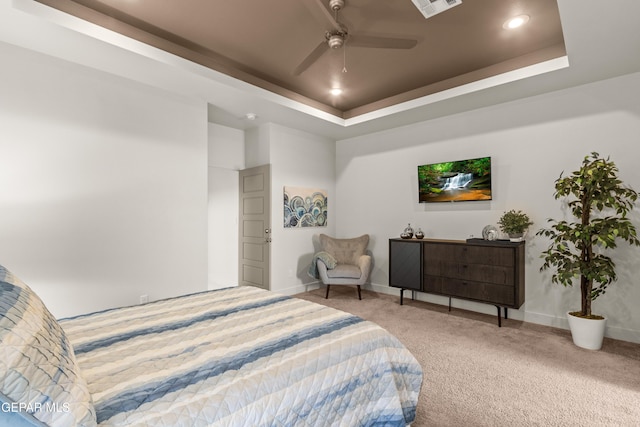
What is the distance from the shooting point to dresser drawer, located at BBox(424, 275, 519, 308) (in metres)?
3.39

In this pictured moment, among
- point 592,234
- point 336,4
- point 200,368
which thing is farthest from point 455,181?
point 200,368

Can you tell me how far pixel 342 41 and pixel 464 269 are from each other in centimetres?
284

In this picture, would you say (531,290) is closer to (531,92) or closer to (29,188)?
(531,92)

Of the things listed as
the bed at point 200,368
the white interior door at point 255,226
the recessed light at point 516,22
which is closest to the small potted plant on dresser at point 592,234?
the recessed light at point 516,22

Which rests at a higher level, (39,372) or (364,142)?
(364,142)

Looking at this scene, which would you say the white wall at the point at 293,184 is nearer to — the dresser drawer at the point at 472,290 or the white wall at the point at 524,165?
the white wall at the point at 524,165

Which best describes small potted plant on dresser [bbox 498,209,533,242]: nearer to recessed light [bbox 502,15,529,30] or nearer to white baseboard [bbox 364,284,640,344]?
white baseboard [bbox 364,284,640,344]

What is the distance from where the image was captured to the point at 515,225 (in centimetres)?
351

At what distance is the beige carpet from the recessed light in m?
2.89

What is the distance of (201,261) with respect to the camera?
12.5 feet

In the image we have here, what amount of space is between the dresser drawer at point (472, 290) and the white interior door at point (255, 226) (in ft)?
7.75

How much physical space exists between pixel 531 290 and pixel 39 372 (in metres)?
4.30

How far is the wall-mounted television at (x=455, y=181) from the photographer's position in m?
3.95

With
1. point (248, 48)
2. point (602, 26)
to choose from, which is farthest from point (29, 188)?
point (602, 26)
